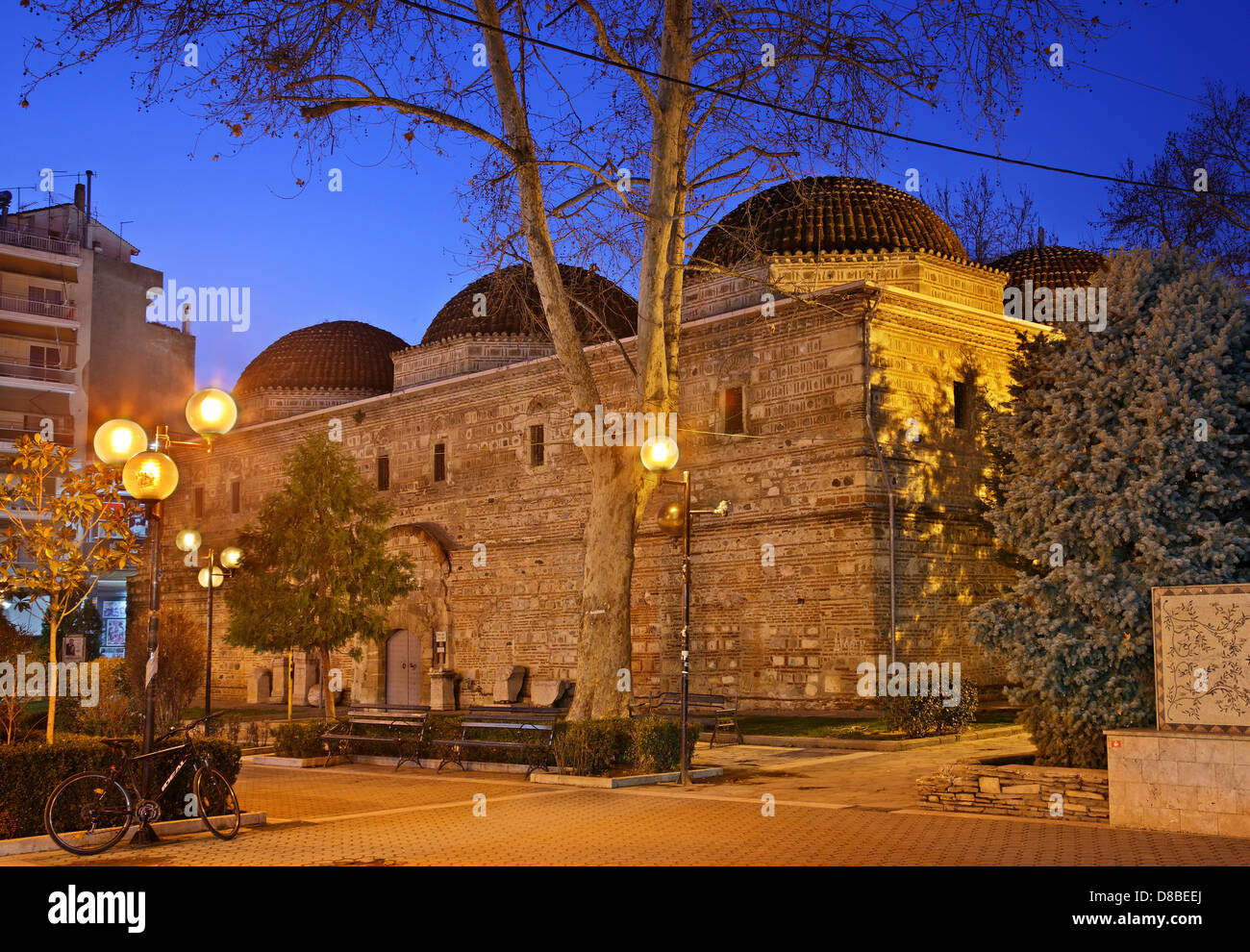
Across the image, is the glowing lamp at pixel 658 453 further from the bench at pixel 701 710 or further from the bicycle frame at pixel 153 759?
the bicycle frame at pixel 153 759

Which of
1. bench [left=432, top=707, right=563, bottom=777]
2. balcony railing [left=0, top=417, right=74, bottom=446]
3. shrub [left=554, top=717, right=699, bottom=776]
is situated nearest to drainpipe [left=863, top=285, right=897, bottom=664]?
bench [left=432, top=707, right=563, bottom=777]

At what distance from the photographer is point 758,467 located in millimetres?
22906

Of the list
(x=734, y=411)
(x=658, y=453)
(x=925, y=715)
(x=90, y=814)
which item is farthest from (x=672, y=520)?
(x=90, y=814)

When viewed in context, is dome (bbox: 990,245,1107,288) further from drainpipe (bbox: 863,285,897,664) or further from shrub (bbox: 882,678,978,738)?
shrub (bbox: 882,678,978,738)

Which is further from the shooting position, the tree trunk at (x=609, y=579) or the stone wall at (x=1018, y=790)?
the tree trunk at (x=609, y=579)

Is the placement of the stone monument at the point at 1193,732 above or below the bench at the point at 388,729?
above

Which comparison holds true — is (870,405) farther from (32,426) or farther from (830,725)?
(32,426)

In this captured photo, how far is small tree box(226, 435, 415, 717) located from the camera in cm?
2133

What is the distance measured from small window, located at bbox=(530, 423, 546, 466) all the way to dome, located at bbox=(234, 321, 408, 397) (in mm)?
10113

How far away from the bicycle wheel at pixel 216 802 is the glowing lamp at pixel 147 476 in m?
2.31

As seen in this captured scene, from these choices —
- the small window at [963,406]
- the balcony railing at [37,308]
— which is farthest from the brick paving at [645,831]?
the balcony railing at [37,308]

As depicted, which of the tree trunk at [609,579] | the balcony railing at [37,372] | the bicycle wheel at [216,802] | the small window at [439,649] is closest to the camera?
the bicycle wheel at [216,802]

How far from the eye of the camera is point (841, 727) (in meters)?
18.9

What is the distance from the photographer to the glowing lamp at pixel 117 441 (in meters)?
10.5
